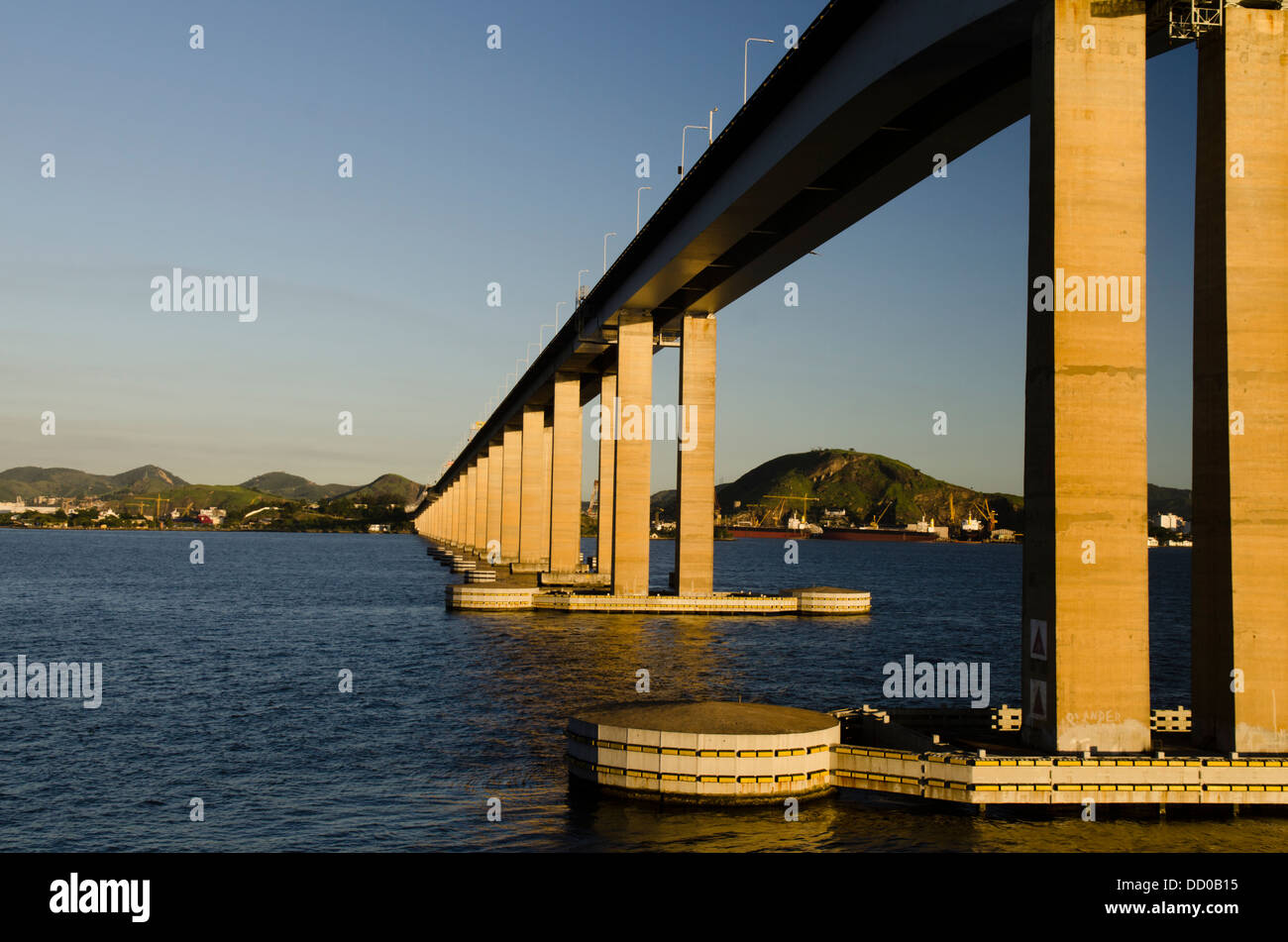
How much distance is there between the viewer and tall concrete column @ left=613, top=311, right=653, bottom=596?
269 feet

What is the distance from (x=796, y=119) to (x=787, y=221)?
43.6ft

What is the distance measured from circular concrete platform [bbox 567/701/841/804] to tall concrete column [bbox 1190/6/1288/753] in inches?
400

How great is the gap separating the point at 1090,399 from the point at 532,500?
103 meters

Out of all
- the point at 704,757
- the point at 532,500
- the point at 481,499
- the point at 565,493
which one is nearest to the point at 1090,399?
the point at 704,757

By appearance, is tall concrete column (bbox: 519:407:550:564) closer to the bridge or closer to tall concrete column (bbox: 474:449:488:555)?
tall concrete column (bbox: 474:449:488:555)

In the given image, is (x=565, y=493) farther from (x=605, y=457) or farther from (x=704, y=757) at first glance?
(x=704, y=757)

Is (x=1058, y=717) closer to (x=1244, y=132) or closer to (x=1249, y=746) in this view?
(x=1249, y=746)

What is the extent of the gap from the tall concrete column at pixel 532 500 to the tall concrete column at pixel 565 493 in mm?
18901

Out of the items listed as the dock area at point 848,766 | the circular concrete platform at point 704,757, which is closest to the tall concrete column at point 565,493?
the dock area at point 848,766

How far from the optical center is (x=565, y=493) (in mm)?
105750

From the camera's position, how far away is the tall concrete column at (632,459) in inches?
3231

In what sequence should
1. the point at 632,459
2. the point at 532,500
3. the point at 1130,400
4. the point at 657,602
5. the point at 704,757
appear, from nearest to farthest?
the point at 704,757 → the point at 1130,400 → the point at 657,602 → the point at 632,459 → the point at 532,500
